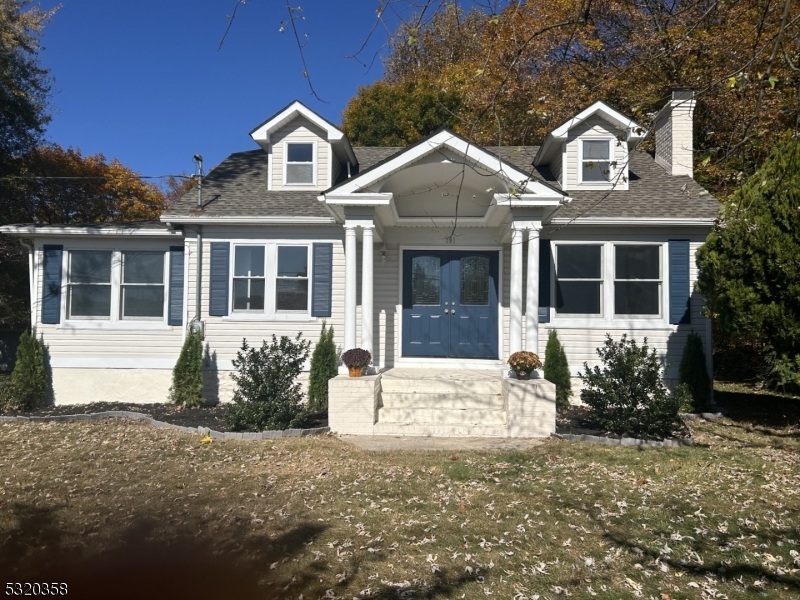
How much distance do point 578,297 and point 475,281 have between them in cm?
196

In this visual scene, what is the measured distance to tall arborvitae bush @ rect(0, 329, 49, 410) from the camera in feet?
32.6

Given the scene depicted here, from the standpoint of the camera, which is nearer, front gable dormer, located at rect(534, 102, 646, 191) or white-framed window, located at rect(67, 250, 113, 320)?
white-framed window, located at rect(67, 250, 113, 320)

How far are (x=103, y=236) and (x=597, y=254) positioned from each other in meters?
9.53

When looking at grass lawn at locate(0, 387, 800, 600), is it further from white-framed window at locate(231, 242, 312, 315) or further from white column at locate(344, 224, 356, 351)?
white-framed window at locate(231, 242, 312, 315)

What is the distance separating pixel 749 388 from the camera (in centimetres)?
1329

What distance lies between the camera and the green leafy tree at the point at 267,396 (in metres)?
8.22

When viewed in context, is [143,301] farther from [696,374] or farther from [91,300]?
[696,374]

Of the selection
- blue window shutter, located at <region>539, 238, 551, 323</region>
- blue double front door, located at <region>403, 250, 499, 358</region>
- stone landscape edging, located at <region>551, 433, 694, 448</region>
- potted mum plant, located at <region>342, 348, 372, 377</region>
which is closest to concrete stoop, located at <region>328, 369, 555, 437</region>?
potted mum plant, located at <region>342, 348, 372, 377</region>

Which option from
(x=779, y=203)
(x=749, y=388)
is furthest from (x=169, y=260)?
(x=749, y=388)

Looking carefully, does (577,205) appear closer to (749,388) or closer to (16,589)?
(749,388)

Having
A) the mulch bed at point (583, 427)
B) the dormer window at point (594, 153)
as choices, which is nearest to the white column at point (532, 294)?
the mulch bed at point (583, 427)

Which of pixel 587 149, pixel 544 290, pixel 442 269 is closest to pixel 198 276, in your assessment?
pixel 442 269

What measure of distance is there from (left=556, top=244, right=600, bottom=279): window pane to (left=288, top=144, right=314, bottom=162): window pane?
18.2 ft

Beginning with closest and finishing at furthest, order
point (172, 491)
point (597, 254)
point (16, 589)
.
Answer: point (16, 589) → point (172, 491) → point (597, 254)
